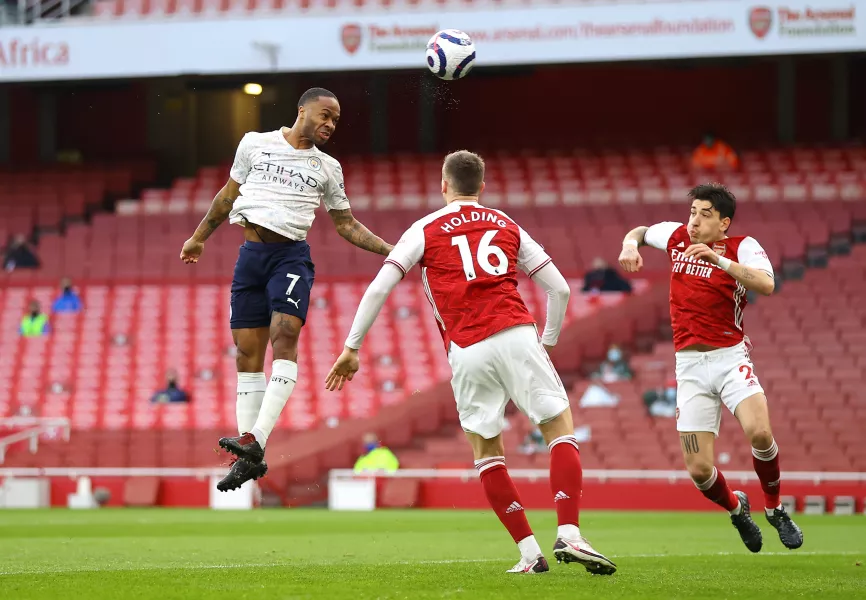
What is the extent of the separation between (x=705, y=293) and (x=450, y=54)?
96.7 inches

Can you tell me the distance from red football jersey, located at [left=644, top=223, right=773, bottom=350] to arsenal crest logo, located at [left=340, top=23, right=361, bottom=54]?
1593 cm

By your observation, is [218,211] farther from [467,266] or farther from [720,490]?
[720,490]

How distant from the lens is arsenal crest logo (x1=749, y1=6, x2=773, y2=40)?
23.2 meters

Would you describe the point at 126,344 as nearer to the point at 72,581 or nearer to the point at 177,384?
the point at 177,384

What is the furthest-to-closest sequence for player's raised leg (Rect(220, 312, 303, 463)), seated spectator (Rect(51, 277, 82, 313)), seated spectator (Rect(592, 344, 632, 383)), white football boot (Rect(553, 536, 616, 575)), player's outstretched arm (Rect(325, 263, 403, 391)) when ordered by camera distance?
1. seated spectator (Rect(51, 277, 82, 313))
2. seated spectator (Rect(592, 344, 632, 383))
3. player's raised leg (Rect(220, 312, 303, 463))
4. player's outstretched arm (Rect(325, 263, 403, 391))
5. white football boot (Rect(553, 536, 616, 575))

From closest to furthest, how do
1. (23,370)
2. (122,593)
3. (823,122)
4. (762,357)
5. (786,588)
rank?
1. (122,593)
2. (786,588)
3. (762,357)
4. (23,370)
5. (823,122)

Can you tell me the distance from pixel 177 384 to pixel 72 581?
14.8 metres

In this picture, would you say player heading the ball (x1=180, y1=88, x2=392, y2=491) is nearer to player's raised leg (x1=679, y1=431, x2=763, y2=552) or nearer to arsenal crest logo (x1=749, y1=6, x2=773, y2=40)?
player's raised leg (x1=679, y1=431, x2=763, y2=552)

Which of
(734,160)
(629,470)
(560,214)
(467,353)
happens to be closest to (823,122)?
(734,160)

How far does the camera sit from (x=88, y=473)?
19141 millimetres

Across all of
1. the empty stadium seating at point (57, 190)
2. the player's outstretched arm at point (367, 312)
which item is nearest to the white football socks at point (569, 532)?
the player's outstretched arm at point (367, 312)

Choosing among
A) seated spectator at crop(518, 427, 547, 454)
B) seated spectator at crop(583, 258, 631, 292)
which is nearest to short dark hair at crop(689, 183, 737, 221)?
seated spectator at crop(518, 427, 547, 454)

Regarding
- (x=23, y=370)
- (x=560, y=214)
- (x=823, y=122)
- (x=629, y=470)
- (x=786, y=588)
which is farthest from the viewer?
(x=823, y=122)

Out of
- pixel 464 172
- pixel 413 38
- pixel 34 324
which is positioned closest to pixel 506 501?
pixel 464 172
